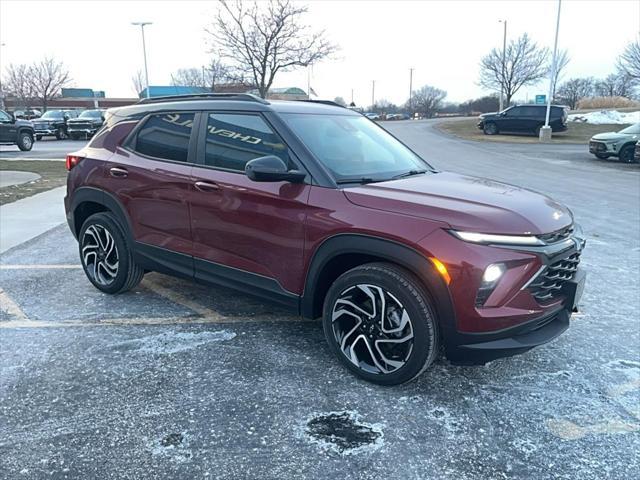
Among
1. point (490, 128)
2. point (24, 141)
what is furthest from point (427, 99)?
point (24, 141)

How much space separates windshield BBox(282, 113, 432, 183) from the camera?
350 cm

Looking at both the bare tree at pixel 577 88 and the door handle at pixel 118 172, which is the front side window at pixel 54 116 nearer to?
the door handle at pixel 118 172

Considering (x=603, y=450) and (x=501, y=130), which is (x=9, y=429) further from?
(x=501, y=130)

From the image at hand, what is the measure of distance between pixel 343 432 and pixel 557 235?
166cm

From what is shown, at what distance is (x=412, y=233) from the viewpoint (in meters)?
2.88

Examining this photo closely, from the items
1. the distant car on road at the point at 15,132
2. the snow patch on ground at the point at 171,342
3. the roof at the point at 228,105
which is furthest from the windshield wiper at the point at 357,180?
the distant car on road at the point at 15,132

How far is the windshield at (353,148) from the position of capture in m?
3.50

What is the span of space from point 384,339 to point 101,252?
2.89m

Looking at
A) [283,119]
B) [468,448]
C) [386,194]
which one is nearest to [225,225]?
[283,119]

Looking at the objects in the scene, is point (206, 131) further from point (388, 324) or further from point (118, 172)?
point (388, 324)

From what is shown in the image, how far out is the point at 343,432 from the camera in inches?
109

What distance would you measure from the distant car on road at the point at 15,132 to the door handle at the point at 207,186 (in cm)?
1934

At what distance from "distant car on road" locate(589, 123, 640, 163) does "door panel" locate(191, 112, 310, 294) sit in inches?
749

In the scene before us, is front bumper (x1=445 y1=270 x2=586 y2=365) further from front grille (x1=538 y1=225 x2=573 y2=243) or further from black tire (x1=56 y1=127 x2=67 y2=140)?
black tire (x1=56 y1=127 x2=67 y2=140)
